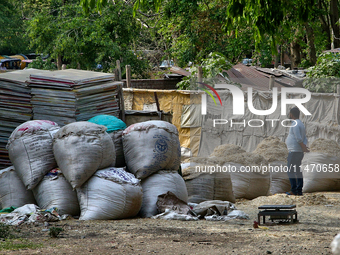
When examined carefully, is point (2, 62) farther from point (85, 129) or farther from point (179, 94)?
point (85, 129)

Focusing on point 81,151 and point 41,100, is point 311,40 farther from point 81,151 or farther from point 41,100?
point 81,151

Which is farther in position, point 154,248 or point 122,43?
point 122,43

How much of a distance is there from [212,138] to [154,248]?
7130 millimetres

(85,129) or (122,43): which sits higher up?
(122,43)

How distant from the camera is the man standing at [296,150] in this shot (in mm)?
8211

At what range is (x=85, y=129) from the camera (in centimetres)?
599

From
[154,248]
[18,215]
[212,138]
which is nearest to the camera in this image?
[154,248]

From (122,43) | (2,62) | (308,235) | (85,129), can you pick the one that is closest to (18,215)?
(85,129)

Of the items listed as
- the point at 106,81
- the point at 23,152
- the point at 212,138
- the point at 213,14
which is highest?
the point at 213,14

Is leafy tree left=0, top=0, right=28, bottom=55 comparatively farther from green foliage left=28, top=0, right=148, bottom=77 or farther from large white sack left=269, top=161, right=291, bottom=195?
large white sack left=269, top=161, right=291, bottom=195

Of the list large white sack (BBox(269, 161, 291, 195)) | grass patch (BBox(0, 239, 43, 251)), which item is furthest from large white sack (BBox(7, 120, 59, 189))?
large white sack (BBox(269, 161, 291, 195))

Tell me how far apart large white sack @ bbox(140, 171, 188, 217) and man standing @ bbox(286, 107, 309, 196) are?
2.77 m

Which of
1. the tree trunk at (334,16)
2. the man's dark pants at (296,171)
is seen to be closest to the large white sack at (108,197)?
the man's dark pants at (296,171)

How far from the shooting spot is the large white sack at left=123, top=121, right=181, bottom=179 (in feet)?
20.6
